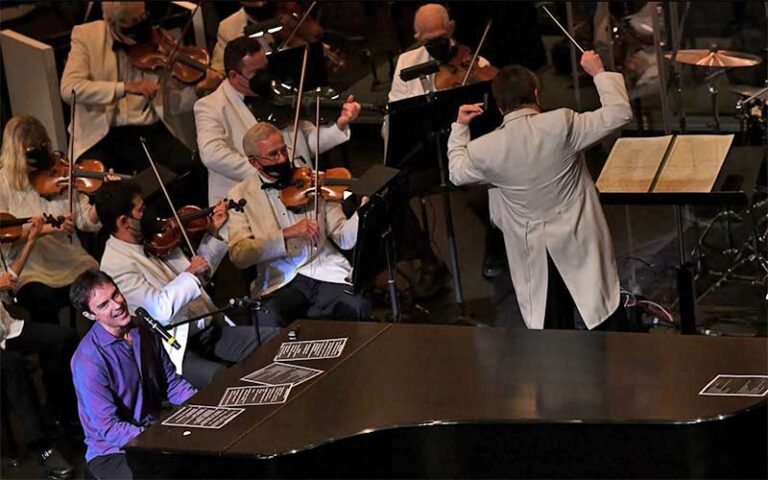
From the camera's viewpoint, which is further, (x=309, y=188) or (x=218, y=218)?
(x=309, y=188)

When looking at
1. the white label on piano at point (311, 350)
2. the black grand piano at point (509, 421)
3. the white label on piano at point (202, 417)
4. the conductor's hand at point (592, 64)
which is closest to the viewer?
the black grand piano at point (509, 421)

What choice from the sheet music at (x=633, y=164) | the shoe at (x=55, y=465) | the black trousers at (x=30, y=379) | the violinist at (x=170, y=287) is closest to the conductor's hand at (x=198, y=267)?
the violinist at (x=170, y=287)

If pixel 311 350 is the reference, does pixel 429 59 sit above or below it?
above

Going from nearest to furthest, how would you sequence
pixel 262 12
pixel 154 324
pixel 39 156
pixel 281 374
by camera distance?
pixel 281 374 < pixel 154 324 < pixel 39 156 < pixel 262 12

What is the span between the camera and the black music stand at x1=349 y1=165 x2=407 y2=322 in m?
5.58

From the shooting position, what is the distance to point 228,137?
6.83m

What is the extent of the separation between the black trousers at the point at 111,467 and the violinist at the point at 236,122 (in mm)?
1970

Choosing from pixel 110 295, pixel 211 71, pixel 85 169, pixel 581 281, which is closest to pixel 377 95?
pixel 211 71

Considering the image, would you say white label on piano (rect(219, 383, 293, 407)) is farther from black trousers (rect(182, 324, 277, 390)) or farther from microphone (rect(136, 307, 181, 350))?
black trousers (rect(182, 324, 277, 390))

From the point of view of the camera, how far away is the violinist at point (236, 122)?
21.9 ft

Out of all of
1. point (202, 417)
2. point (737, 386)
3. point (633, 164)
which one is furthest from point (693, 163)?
point (202, 417)

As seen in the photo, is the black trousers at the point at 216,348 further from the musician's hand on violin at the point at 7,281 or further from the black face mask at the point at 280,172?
the musician's hand on violin at the point at 7,281

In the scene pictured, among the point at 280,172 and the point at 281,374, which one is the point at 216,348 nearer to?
the point at 280,172

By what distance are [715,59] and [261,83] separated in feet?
6.97
